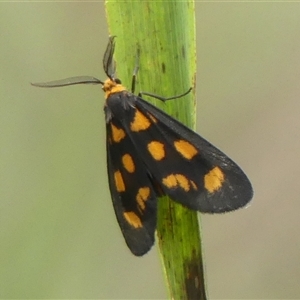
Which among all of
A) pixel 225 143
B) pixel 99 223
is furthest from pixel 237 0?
pixel 99 223

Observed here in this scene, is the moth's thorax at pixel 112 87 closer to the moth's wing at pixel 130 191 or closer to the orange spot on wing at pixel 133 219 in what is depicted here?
the moth's wing at pixel 130 191

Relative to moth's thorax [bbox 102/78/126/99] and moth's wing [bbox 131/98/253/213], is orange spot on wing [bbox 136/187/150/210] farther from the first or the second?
moth's thorax [bbox 102/78/126/99]

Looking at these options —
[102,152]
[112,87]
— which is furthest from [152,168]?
[102,152]

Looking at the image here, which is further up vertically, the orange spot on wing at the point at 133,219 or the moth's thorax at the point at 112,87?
the moth's thorax at the point at 112,87

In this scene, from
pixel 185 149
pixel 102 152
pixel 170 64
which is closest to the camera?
pixel 170 64

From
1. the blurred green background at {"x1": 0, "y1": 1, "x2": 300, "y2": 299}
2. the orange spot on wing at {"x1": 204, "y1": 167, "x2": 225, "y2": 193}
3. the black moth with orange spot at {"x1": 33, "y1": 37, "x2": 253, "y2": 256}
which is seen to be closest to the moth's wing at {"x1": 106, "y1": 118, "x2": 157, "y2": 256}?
the black moth with orange spot at {"x1": 33, "y1": 37, "x2": 253, "y2": 256}

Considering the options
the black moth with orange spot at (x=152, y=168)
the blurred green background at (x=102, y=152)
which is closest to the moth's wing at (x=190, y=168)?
the black moth with orange spot at (x=152, y=168)

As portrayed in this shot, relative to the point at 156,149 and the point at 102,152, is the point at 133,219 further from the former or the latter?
the point at 102,152
